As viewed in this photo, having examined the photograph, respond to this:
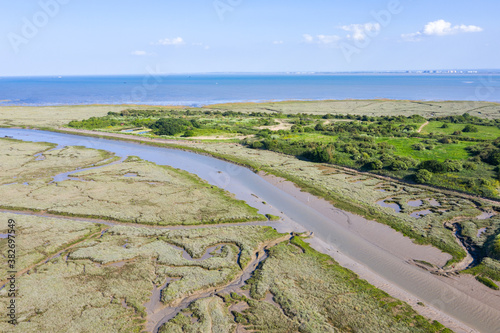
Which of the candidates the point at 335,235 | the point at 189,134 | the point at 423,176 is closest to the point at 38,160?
the point at 189,134

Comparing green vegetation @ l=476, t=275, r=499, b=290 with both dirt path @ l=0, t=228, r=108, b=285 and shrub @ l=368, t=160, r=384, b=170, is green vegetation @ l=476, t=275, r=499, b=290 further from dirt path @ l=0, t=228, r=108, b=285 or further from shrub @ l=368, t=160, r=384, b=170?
dirt path @ l=0, t=228, r=108, b=285

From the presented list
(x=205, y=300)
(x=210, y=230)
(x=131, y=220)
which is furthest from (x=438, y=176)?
(x=131, y=220)

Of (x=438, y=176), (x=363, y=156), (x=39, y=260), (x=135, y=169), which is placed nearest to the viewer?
(x=39, y=260)

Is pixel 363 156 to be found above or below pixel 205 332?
above

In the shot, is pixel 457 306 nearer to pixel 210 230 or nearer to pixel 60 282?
pixel 210 230

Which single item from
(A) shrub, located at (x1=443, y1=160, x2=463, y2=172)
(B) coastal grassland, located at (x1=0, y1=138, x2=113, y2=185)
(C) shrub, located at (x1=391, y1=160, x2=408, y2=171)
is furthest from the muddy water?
(A) shrub, located at (x1=443, y1=160, x2=463, y2=172)

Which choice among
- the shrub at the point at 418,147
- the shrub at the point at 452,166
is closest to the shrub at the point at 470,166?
the shrub at the point at 452,166
